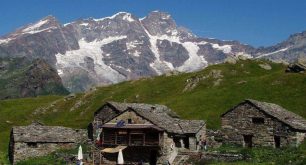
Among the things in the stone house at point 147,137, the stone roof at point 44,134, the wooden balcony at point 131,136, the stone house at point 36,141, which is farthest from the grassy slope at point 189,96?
the wooden balcony at point 131,136

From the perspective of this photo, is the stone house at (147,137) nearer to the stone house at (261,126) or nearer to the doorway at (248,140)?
the stone house at (261,126)

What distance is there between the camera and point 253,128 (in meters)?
89.9

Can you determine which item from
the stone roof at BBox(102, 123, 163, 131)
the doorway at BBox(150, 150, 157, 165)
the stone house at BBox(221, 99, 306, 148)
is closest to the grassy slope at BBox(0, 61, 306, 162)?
the stone house at BBox(221, 99, 306, 148)

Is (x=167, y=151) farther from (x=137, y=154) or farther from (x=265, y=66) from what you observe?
(x=265, y=66)

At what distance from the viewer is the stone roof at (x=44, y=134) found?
100 m

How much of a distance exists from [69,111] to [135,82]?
28.5 metres

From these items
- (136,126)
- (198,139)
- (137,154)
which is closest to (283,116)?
(198,139)

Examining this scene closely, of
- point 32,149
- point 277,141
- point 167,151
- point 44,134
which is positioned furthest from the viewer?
point 44,134

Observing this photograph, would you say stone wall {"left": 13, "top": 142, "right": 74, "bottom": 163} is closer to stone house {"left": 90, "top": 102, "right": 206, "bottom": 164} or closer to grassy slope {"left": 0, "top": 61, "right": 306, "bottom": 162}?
stone house {"left": 90, "top": 102, "right": 206, "bottom": 164}

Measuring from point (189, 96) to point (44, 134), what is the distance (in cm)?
4840

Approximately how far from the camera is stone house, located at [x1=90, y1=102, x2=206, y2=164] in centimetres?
8550

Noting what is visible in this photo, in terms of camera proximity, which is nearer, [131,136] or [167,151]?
[167,151]

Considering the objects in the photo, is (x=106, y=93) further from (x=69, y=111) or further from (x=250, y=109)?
(x=250, y=109)

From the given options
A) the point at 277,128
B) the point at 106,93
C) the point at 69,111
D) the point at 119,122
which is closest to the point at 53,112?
the point at 69,111
